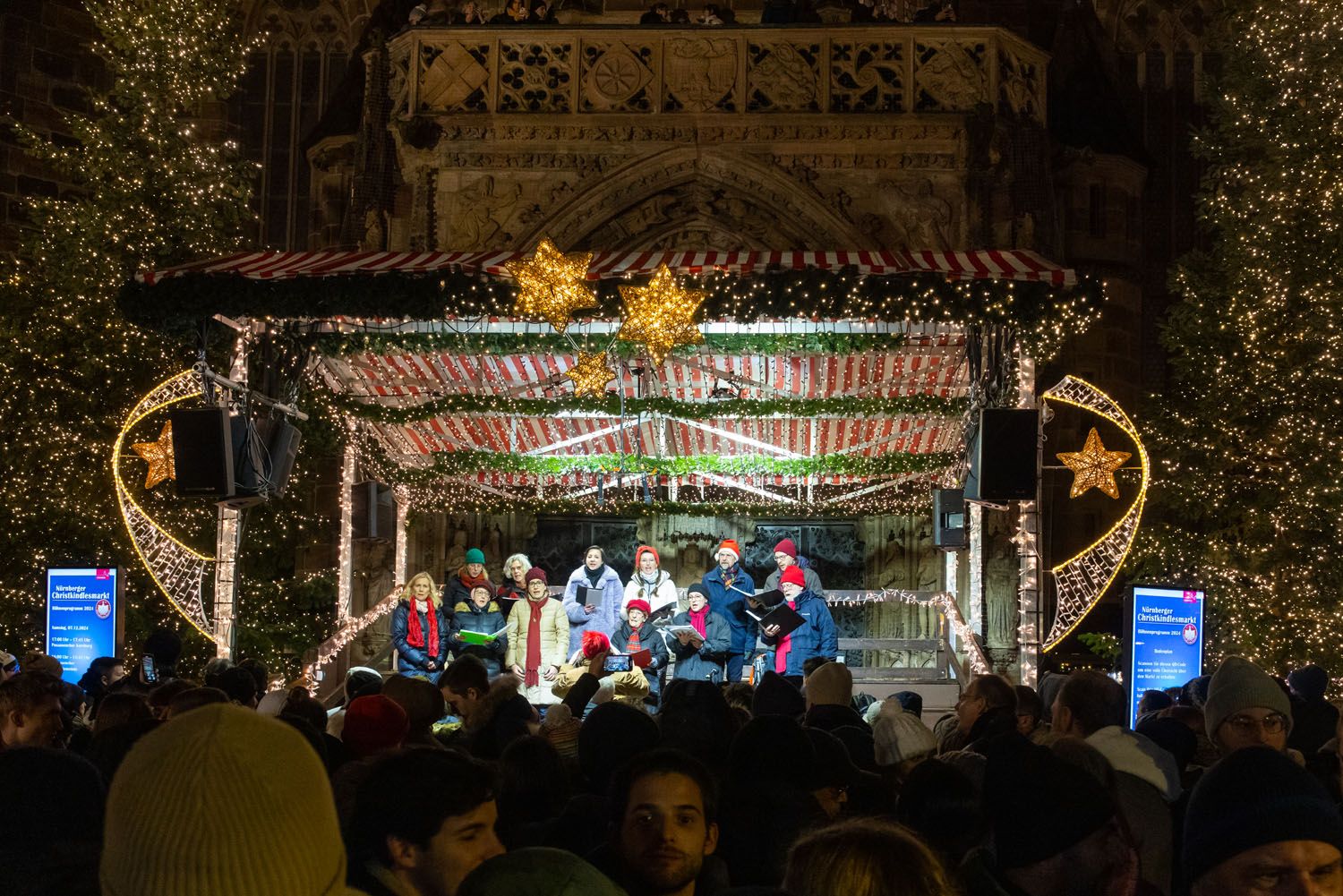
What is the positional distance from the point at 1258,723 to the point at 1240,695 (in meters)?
0.11

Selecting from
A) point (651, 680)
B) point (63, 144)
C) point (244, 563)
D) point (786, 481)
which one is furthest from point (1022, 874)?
point (63, 144)

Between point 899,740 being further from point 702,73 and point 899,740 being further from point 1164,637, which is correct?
point 702,73

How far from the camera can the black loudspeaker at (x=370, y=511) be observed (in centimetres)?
1419

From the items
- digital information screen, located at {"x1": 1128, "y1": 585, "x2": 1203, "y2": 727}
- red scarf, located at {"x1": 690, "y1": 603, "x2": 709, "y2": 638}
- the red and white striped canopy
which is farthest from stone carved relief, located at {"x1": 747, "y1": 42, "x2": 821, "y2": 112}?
digital information screen, located at {"x1": 1128, "y1": 585, "x2": 1203, "y2": 727}

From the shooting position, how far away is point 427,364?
14148 millimetres

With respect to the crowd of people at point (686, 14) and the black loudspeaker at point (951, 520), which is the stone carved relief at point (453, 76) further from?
the black loudspeaker at point (951, 520)

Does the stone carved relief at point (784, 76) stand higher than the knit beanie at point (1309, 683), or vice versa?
the stone carved relief at point (784, 76)

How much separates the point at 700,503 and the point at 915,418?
9.37 ft

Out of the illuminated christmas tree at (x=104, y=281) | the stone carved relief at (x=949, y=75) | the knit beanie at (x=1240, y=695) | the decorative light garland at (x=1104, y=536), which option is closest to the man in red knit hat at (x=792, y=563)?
the decorative light garland at (x=1104, y=536)

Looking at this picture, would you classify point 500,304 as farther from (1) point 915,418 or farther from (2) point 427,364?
(1) point 915,418

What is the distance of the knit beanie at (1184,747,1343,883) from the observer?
2719 mm

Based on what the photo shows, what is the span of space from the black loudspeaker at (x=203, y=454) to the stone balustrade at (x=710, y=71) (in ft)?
20.1

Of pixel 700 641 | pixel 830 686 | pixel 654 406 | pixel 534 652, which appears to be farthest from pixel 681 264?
pixel 830 686

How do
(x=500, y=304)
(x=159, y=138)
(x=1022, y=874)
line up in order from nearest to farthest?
(x=1022, y=874)
(x=500, y=304)
(x=159, y=138)
